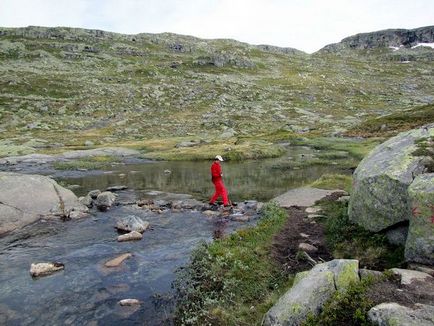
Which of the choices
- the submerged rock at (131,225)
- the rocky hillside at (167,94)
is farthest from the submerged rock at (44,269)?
the rocky hillside at (167,94)

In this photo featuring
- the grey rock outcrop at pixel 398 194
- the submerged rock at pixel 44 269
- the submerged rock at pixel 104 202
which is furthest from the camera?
the submerged rock at pixel 104 202

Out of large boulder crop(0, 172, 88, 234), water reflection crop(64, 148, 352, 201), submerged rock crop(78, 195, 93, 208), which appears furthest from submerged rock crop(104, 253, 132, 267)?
water reflection crop(64, 148, 352, 201)

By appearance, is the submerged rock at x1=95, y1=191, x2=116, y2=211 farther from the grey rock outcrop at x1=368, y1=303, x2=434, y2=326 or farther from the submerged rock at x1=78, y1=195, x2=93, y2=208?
the grey rock outcrop at x1=368, y1=303, x2=434, y2=326

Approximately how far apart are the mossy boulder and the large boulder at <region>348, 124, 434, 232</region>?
0.50 m

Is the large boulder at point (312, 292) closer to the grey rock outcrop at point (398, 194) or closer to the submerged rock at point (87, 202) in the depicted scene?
the grey rock outcrop at point (398, 194)

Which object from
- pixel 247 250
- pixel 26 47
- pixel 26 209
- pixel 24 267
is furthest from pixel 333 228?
pixel 26 47

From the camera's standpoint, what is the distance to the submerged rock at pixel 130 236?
19786mm

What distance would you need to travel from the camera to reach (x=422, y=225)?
11758 millimetres

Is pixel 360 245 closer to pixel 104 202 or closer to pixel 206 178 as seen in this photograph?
pixel 104 202

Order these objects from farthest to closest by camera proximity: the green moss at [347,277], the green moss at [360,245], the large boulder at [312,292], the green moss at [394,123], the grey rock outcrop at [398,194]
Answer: the green moss at [394,123], the green moss at [360,245], the grey rock outcrop at [398,194], the green moss at [347,277], the large boulder at [312,292]

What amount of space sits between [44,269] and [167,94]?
115 metres

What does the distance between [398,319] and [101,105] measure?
115 metres

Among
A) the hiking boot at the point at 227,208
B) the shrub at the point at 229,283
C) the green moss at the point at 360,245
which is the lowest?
the hiking boot at the point at 227,208

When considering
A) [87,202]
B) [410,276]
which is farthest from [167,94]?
[410,276]
